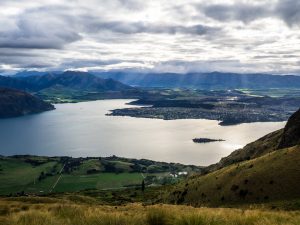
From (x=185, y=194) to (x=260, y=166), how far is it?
2033cm

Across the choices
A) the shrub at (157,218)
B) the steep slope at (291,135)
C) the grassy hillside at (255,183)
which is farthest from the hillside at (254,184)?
the shrub at (157,218)

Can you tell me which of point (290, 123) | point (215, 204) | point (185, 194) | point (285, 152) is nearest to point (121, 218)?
point (215, 204)

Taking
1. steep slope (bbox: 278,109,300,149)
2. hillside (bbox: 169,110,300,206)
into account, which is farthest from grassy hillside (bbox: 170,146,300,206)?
steep slope (bbox: 278,109,300,149)

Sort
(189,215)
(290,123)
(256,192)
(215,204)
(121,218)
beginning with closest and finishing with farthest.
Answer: (189,215) < (121,218) < (256,192) < (215,204) < (290,123)

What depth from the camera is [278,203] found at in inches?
2229

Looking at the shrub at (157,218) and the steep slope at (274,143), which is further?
the steep slope at (274,143)

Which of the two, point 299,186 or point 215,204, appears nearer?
point 299,186

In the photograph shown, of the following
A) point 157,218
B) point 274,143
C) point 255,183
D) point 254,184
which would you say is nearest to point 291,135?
point 274,143

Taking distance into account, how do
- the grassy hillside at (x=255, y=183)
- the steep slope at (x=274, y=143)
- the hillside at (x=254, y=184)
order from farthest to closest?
the steep slope at (x=274, y=143)
the hillside at (x=254, y=184)
the grassy hillside at (x=255, y=183)

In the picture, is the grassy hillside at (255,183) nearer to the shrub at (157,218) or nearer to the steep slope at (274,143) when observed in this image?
the steep slope at (274,143)

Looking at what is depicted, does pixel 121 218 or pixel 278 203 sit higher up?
pixel 121 218

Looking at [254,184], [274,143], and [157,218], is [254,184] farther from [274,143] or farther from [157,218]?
[157,218]

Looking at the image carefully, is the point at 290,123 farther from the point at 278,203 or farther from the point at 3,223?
the point at 3,223

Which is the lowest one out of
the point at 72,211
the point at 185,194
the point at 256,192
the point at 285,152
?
the point at 185,194
